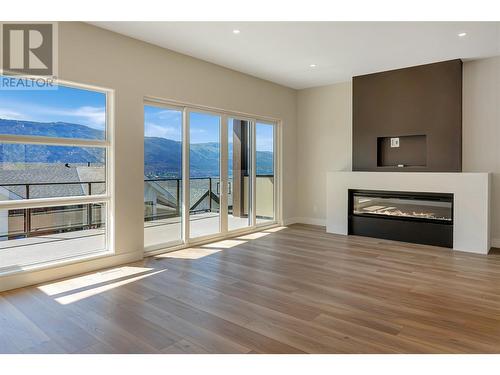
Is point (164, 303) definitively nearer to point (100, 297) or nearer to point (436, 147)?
point (100, 297)

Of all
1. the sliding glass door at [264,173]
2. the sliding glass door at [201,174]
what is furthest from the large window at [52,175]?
the sliding glass door at [264,173]

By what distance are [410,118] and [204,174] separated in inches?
141

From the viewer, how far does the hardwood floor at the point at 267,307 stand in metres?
2.38

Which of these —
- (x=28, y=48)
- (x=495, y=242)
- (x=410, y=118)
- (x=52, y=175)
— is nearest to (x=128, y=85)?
(x=28, y=48)

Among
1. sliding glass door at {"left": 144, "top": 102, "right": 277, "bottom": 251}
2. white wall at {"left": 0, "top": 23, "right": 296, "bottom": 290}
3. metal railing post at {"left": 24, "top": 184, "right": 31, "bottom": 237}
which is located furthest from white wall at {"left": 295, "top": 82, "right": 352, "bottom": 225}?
metal railing post at {"left": 24, "top": 184, "right": 31, "bottom": 237}

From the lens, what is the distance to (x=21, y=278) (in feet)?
11.5

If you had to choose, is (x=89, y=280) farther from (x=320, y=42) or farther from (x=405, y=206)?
(x=405, y=206)

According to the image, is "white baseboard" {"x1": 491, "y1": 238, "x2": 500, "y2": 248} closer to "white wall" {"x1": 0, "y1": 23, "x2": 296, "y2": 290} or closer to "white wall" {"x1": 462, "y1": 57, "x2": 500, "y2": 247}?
"white wall" {"x1": 462, "y1": 57, "x2": 500, "y2": 247}

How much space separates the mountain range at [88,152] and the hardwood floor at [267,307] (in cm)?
134

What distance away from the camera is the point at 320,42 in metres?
4.51

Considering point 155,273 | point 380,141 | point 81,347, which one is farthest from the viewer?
point 380,141

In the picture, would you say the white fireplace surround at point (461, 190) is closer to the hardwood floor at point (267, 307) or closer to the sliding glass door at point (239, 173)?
the hardwood floor at point (267, 307)

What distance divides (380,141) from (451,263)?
2592mm

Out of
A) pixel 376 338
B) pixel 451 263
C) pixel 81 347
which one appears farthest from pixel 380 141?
pixel 81 347
